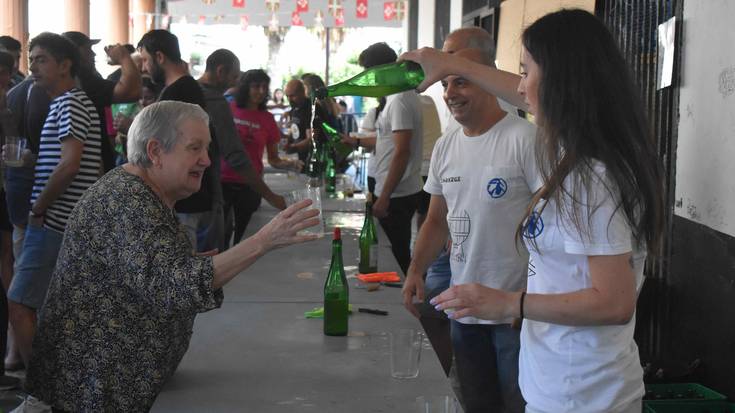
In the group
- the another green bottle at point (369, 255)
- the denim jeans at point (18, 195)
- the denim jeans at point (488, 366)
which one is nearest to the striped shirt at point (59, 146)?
the denim jeans at point (18, 195)

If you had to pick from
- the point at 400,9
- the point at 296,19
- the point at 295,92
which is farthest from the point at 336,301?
the point at 296,19

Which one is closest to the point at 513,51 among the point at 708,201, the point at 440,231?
the point at 708,201

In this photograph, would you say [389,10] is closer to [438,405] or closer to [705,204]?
[705,204]

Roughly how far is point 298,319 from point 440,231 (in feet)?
1.67

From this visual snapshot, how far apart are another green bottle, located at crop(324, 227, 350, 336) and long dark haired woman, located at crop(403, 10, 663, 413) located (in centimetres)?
82

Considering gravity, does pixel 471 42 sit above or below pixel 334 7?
below

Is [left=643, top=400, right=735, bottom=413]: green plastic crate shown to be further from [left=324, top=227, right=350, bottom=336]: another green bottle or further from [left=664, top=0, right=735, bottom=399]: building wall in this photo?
[left=324, top=227, right=350, bottom=336]: another green bottle

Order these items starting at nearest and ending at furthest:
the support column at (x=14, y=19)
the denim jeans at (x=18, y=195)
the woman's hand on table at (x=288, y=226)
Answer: the woman's hand on table at (x=288, y=226)
the denim jeans at (x=18, y=195)
the support column at (x=14, y=19)

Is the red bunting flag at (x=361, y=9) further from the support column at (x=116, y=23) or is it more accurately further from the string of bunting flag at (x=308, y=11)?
the support column at (x=116, y=23)

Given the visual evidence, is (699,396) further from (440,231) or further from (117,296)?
(117,296)

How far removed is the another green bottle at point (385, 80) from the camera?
2.63 meters

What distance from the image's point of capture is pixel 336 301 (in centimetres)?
234

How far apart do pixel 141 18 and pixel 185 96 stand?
1279cm

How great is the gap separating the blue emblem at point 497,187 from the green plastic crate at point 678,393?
40.1 inches
